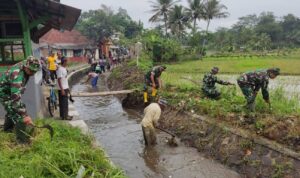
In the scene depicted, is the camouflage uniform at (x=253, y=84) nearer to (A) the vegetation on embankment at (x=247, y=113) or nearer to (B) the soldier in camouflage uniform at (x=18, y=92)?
(A) the vegetation on embankment at (x=247, y=113)


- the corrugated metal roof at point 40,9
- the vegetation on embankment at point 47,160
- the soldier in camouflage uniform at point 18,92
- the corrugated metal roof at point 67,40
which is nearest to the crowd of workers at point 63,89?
the soldier in camouflage uniform at point 18,92

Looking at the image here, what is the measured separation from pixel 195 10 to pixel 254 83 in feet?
138

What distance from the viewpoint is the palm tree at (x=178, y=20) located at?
155 feet

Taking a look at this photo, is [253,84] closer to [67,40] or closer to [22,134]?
[22,134]

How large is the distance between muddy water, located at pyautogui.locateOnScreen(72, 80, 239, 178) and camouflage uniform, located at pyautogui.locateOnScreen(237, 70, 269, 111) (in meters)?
1.96

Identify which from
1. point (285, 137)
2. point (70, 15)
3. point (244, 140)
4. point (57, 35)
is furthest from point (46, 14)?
point (57, 35)

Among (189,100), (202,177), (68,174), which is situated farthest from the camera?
(189,100)

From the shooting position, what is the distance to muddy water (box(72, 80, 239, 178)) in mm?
6988

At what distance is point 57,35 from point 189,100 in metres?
32.6

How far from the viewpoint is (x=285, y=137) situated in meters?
6.89

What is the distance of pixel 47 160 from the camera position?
4.54 meters

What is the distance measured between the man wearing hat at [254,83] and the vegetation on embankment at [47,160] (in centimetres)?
461

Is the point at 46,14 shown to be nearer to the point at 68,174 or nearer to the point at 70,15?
the point at 70,15

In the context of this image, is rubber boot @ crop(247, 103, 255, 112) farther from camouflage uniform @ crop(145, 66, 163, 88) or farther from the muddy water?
camouflage uniform @ crop(145, 66, 163, 88)
